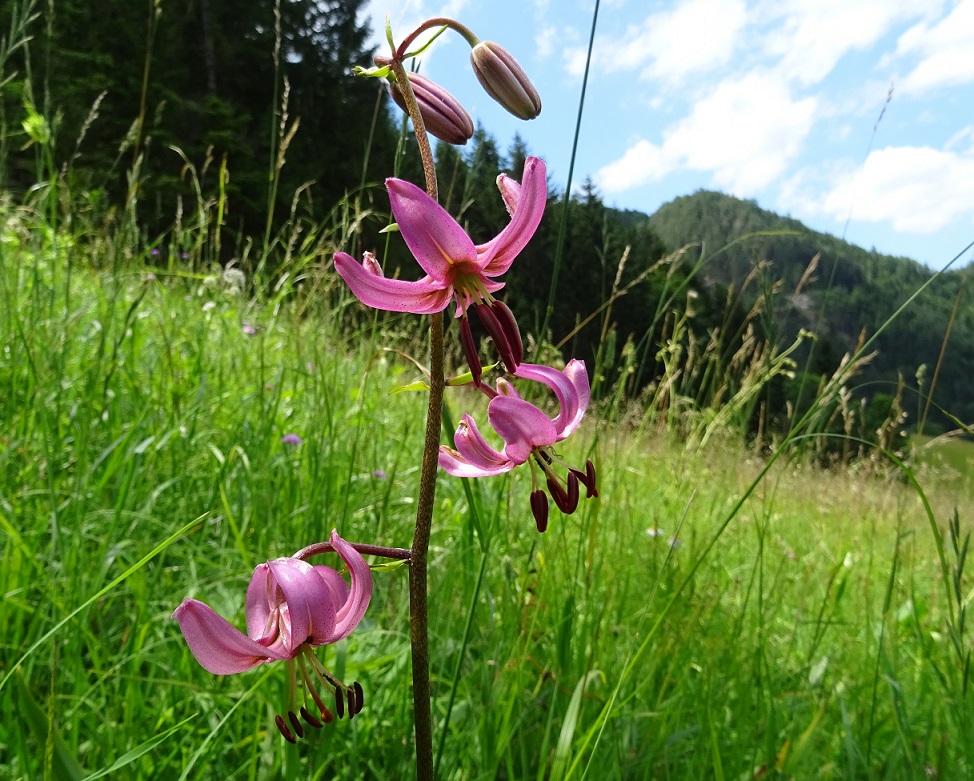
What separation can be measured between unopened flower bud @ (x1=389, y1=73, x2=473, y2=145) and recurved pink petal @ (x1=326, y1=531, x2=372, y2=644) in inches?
17.2

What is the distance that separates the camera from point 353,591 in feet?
1.94

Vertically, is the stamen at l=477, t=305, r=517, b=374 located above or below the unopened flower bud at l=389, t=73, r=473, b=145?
below

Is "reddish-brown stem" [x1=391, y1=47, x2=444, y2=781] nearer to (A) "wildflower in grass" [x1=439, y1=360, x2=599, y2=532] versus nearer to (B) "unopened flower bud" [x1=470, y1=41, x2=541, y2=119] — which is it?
(A) "wildflower in grass" [x1=439, y1=360, x2=599, y2=532]

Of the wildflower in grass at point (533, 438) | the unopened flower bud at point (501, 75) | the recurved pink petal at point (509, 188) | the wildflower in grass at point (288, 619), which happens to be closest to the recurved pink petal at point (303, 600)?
the wildflower in grass at point (288, 619)

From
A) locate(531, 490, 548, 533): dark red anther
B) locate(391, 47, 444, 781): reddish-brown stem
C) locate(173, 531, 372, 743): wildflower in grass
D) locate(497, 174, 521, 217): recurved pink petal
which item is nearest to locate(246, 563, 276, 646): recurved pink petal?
locate(173, 531, 372, 743): wildflower in grass

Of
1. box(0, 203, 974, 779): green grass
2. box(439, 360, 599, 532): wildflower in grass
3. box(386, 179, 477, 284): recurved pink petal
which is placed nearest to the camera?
box(386, 179, 477, 284): recurved pink petal

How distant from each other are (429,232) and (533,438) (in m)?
0.22

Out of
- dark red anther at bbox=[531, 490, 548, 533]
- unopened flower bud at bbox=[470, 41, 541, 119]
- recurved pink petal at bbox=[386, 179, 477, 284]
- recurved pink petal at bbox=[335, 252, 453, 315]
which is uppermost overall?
Result: unopened flower bud at bbox=[470, 41, 541, 119]

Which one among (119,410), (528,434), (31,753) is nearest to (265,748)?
(31,753)

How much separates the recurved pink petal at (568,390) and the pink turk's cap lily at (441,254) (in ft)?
0.32

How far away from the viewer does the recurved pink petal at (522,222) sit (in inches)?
21.9

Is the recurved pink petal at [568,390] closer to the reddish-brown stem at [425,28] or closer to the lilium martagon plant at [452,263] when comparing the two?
the lilium martagon plant at [452,263]

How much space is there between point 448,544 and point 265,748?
3.34 feet

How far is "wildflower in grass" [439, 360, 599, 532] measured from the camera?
0.63 meters
